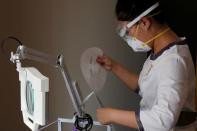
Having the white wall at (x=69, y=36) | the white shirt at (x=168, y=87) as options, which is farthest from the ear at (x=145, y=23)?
the white wall at (x=69, y=36)

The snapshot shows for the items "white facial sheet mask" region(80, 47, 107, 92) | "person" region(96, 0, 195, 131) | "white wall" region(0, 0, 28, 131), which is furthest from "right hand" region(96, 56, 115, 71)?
"white wall" region(0, 0, 28, 131)

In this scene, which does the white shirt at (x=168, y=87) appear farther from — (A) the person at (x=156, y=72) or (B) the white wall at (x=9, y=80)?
(B) the white wall at (x=9, y=80)

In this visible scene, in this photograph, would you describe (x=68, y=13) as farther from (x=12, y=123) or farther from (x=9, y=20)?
(x=12, y=123)

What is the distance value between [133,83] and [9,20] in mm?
677

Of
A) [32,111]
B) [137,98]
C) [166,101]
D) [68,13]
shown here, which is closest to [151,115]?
[166,101]

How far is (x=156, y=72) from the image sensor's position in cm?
134

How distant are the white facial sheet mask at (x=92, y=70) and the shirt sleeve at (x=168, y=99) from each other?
27 centimetres

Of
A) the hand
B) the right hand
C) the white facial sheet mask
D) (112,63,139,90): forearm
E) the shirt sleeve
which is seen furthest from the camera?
(112,63,139,90): forearm

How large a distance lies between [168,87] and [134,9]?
0.33 metres

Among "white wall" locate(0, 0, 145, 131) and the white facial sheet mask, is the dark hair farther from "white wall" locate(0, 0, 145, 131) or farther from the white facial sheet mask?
"white wall" locate(0, 0, 145, 131)

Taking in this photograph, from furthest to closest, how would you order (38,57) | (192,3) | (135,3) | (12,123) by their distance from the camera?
(192,3) → (12,123) → (135,3) → (38,57)

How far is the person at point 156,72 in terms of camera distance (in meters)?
1.23

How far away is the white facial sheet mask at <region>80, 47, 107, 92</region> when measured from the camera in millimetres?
1468

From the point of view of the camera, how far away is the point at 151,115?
1246 millimetres
